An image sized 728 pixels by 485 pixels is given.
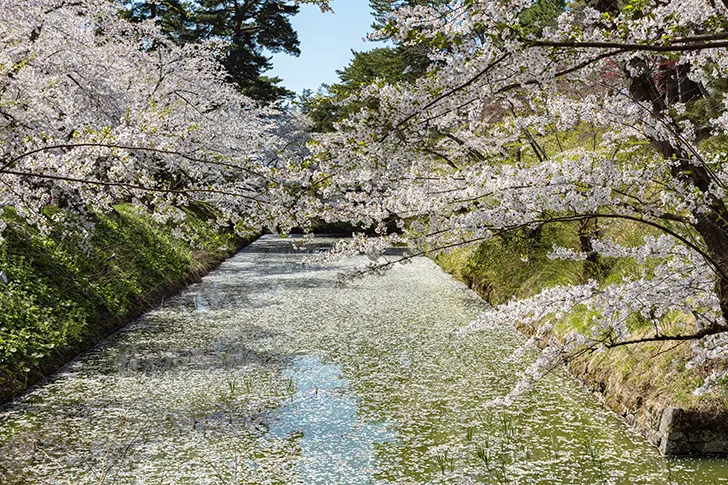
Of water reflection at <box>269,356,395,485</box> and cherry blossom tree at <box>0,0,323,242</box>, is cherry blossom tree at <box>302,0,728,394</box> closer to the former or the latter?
cherry blossom tree at <box>0,0,323,242</box>

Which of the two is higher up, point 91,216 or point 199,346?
point 91,216

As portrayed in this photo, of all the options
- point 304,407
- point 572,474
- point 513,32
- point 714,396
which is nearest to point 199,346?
point 304,407

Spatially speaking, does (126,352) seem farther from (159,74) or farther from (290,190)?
(159,74)

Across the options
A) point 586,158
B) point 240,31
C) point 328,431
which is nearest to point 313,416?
point 328,431

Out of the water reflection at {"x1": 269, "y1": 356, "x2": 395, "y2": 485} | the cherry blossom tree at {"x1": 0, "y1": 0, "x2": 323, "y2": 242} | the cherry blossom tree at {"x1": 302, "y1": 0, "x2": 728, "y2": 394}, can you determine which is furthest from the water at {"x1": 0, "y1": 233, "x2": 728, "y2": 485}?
the cherry blossom tree at {"x1": 0, "y1": 0, "x2": 323, "y2": 242}

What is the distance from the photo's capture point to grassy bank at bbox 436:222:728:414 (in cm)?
480

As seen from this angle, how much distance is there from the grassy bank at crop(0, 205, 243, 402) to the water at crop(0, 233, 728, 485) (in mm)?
284

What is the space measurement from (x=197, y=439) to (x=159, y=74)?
1079 cm

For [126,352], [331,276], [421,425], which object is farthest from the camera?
[331,276]

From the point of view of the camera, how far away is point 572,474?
13.7 feet

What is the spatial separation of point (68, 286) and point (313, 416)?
175 inches

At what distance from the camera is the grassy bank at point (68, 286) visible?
618 centimetres

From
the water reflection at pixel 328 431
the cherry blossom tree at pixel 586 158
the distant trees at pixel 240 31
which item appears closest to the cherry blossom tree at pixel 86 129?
the cherry blossom tree at pixel 586 158

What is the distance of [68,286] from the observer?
8.02 m
